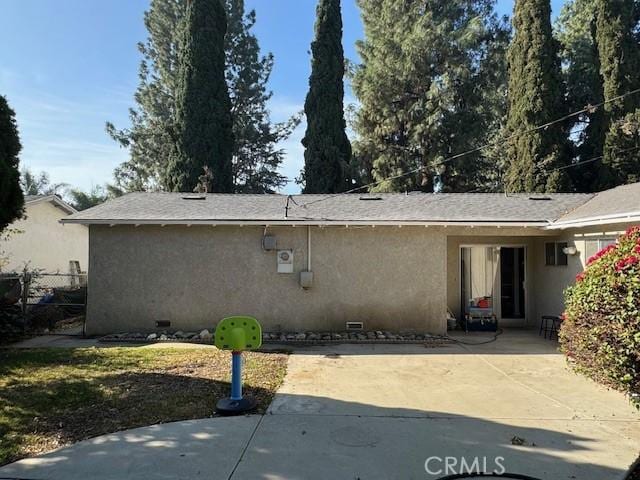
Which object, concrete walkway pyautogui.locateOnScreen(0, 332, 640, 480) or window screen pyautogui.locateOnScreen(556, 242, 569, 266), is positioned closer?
concrete walkway pyautogui.locateOnScreen(0, 332, 640, 480)

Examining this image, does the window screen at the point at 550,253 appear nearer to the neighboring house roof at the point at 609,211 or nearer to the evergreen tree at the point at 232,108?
the neighboring house roof at the point at 609,211

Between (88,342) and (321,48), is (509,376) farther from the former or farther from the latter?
(321,48)

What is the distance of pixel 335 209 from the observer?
1127 centimetres

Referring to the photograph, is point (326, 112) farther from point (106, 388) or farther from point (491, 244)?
point (106, 388)

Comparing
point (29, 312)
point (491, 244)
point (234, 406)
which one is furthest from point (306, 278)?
point (29, 312)

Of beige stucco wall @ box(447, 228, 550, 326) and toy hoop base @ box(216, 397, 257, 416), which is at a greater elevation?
beige stucco wall @ box(447, 228, 550, 326)

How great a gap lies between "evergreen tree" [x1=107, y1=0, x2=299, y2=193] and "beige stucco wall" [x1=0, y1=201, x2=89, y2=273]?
30.7ft

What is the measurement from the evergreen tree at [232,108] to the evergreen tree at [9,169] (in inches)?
827

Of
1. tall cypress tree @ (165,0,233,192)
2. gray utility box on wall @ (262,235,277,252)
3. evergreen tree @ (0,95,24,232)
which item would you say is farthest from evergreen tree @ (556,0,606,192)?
evergreen tree @ (0,95,24,232)

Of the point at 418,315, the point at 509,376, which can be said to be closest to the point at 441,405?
the point at 509,376

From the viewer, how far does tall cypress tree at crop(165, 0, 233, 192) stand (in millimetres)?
22922

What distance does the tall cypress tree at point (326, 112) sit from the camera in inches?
895

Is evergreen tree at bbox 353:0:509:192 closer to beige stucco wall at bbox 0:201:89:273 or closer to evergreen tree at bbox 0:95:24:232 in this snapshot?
beige stucco wall at bbox 0:201:89:273

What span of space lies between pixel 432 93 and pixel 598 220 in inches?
633
